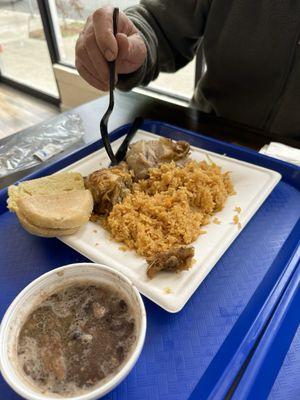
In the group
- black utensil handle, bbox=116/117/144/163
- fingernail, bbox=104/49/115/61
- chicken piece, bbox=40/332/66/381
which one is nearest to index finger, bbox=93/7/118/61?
fingernail, bbox=104/49/115/61

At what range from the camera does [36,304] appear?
1.99ft

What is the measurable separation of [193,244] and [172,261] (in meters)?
0.12

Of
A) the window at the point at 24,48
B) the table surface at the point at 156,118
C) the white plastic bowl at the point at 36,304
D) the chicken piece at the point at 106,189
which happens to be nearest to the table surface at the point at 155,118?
the table surface at the point at 156,118

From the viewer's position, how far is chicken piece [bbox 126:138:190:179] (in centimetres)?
106

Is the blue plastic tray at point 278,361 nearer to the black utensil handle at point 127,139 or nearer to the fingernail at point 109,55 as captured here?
the black utensil handle at point 127,139

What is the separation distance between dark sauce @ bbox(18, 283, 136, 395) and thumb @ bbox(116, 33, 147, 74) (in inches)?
37.8

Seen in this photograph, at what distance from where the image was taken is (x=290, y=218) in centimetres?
96

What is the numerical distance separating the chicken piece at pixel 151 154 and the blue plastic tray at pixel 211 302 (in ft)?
1.10

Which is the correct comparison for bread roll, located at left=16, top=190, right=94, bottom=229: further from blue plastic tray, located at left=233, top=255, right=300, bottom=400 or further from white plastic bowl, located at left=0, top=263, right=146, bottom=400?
blue plastic tray, located at left=233, top=255, right=300, bottom=400

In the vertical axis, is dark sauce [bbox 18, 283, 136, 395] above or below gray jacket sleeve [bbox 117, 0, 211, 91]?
below

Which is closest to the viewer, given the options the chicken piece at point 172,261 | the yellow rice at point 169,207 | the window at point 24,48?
the chicken piece at point 172,261

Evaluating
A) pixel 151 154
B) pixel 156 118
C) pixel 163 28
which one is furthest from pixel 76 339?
pixel 163 28

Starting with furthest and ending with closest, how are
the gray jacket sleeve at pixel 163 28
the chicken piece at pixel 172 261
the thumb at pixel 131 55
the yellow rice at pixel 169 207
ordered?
the gray jacket sleeve at pixel 163 28 < the thumb at pixel 131 55 < the yellow rice at pixel 169 207 < the chicken piece at pixel 172 261

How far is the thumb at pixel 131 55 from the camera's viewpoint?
1.24 meters
